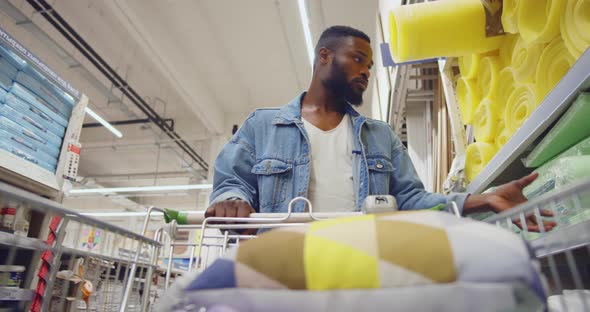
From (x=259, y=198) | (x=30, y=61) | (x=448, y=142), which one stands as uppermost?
(x=30, y=61)

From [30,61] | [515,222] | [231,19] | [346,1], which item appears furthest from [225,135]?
[515,222]

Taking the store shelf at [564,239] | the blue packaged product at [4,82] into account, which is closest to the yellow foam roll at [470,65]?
the store shelf at [564,239]

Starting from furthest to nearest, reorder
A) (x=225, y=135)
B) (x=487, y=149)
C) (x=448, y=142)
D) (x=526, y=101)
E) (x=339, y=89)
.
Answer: (x=225, y=135) → (x=448, y=142) → (x=339, y=89) → (x=487, y=149) → (x=526, y=101)

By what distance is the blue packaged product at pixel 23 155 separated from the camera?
1.93 metres

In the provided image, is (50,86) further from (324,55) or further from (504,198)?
(504,198)

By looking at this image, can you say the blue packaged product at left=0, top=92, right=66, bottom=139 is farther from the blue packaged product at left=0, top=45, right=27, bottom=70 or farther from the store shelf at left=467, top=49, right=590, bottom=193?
the store shelf at left=467, top=49, right=590, bottom=193

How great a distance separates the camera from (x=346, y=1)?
5059 millimetres

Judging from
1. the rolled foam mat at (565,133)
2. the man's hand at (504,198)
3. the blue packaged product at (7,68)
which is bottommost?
the man's hand at (504,198)

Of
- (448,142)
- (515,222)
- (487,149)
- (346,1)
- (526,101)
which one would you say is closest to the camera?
(515,222)

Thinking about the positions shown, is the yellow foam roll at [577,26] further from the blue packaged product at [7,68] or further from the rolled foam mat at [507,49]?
the blue packaged product at [7,68]

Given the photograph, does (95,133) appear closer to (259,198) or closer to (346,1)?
(346,1)

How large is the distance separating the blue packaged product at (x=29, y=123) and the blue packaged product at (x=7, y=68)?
0.18 metres

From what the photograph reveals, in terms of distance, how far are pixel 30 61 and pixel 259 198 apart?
1.64 meters

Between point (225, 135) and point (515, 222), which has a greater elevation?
point (225, 135)
